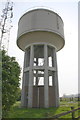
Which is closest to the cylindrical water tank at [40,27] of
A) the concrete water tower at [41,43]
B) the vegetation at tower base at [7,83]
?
the concrete water tower at [41,43]

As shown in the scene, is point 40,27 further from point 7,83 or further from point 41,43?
point 7,83

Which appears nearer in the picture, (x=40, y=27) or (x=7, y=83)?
(x=7, y=83)

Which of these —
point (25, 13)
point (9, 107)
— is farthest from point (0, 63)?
point (25, 13)

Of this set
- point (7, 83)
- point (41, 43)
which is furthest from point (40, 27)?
point (7, 83)

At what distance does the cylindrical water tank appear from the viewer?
14164mm

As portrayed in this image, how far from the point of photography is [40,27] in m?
14.1

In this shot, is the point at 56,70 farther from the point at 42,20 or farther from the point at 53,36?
the point at 42,20

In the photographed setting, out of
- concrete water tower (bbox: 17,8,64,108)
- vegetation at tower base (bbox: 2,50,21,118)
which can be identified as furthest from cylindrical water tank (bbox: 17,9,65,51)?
vegetation at tower base (bbox: 2,50,21,118)

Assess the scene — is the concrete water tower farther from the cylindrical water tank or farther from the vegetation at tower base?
the vegetation at tower base

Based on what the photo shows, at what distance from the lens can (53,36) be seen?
1459 centimetres

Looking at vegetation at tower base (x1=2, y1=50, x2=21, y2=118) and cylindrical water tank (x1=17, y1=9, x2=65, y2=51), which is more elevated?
cylindrical water tank (x1=17, y1=9, x2=65, y2=51)

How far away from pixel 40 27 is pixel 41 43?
209cm

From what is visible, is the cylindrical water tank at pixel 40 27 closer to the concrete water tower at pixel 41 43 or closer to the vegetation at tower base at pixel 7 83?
the concrete water tower at pixel 41 43

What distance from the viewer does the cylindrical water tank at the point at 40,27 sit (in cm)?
1416
